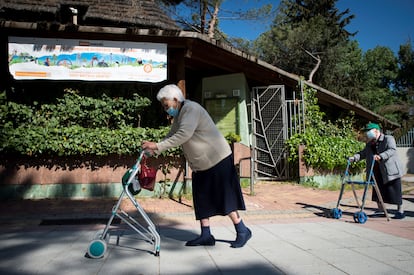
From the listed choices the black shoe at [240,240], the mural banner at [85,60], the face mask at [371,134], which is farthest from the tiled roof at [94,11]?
the black shoe at [240,240]

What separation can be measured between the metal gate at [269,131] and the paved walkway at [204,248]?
3.44 metres

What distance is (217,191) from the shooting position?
3.72 metres

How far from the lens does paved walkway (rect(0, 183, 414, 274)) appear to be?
308 cm

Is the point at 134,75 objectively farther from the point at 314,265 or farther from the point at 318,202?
the point at 314,265

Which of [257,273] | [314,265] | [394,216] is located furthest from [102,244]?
[394,216]

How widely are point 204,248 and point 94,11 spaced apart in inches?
304

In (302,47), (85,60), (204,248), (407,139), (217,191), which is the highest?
(302,47)

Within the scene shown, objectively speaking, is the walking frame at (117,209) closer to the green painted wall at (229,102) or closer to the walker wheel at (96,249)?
the walker wheel at (96,249)

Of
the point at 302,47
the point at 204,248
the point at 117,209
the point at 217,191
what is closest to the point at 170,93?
the point at 217,191

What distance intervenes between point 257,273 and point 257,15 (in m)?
14.0

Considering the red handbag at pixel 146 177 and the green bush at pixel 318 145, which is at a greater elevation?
the green bush at pixel 318 145

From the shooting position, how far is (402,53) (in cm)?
3606

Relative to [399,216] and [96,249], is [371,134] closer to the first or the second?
[399,216]

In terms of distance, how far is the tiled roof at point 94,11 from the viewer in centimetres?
867
